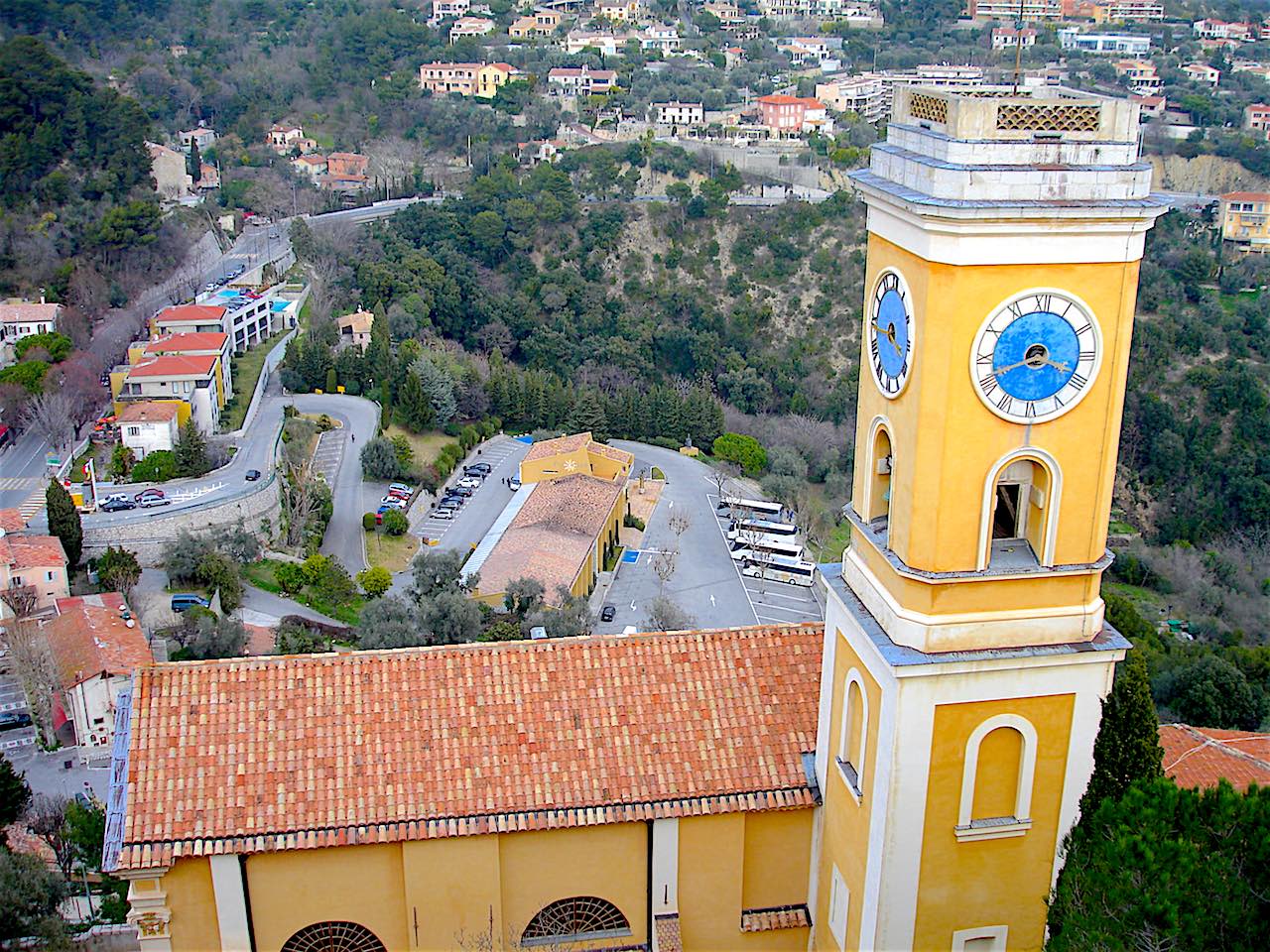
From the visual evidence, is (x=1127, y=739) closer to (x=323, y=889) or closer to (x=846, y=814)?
(x=846, y=814)

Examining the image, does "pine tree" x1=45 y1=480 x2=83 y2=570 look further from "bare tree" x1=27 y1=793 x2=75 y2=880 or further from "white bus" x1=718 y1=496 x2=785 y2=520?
"white bus" x1=718 y1=496 x2=785 y2=520

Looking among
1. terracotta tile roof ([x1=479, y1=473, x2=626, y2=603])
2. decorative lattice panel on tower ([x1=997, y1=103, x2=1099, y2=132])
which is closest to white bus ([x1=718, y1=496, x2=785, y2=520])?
terracotta tile roof ([x1=479, y1=473, x2=626, y2=603])

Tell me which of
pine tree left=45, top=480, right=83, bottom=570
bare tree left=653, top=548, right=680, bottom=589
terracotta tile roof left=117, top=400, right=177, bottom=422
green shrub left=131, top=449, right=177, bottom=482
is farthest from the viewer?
terracotta tile roof left=117, top=400, right=177, bottom=422

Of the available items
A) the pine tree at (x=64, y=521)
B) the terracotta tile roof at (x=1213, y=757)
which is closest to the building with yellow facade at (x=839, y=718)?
the terracotta tile roof at (x=1213, y=757)

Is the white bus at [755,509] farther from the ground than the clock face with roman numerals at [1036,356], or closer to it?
closer to it

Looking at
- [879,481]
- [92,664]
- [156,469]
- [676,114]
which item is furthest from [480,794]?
[676,114]

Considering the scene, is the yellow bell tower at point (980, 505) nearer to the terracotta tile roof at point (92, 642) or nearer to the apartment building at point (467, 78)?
the terracotta tile roof at point (92, 642)
